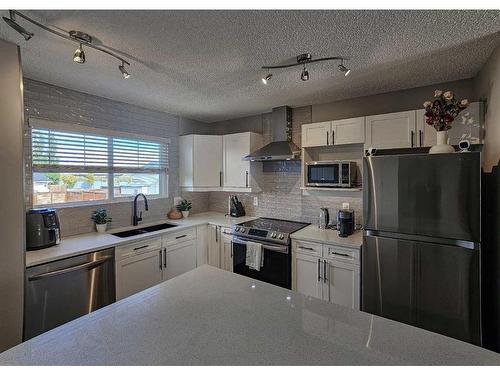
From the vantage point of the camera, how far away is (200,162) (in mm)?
3617

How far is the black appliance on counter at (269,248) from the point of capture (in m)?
2.68

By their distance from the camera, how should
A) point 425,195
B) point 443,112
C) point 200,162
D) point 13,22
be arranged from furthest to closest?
point 200,162
point 443,112
point 425,195
point 13,22

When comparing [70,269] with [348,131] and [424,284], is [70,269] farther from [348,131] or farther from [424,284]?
[348,131]

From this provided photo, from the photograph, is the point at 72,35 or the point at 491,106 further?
the point at 491,106

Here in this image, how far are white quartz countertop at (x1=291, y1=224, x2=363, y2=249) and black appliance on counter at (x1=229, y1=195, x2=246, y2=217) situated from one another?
1133mm

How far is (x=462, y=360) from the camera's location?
31.2 inches

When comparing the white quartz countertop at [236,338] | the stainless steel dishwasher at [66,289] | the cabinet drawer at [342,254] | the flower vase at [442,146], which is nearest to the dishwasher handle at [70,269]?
the stainless steel dishwasher at [66,289]

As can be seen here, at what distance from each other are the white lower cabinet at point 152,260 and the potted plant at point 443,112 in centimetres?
263

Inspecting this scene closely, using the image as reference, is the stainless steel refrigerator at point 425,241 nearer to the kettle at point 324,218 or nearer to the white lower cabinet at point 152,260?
the kettle at point 324,218

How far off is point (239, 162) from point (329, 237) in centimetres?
156

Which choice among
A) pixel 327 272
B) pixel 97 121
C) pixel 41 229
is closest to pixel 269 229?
pixel 327 272

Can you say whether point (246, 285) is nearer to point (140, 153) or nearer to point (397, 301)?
point (397, 301)

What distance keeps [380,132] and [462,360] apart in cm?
211
